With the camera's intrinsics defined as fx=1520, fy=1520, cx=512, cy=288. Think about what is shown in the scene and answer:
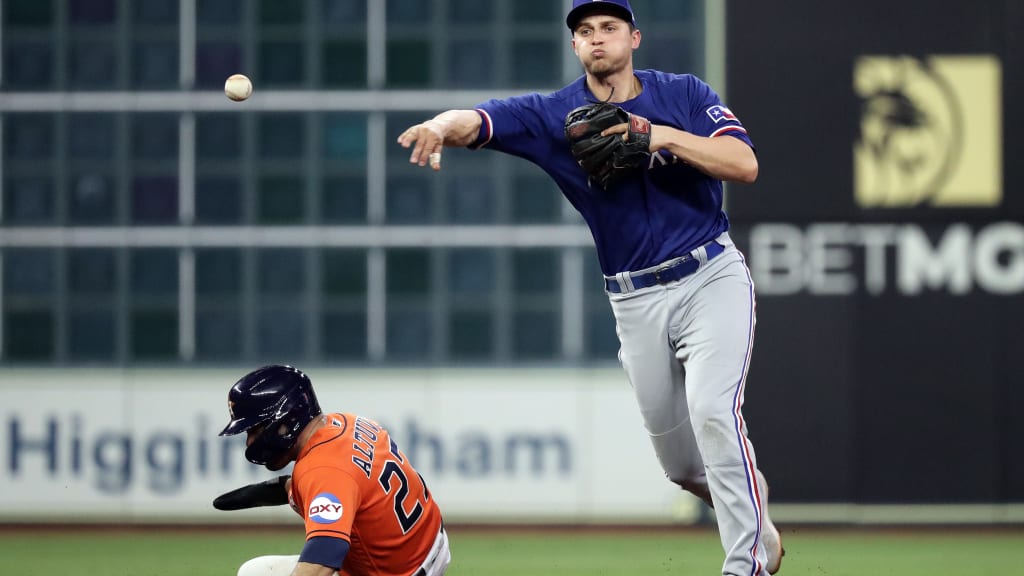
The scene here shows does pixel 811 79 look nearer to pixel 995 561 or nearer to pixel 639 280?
pixel 995 561

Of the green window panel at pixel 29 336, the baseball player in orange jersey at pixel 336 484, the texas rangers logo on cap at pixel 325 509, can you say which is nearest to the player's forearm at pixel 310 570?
the baseball player in orange jersey at pixel 336 484

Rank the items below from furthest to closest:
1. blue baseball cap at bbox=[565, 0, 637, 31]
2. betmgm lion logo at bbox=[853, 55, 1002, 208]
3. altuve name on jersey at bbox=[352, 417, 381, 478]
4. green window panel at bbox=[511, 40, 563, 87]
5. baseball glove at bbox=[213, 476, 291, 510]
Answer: green window panel at bbox=[511, 40, 563, 87] < betmgm lion logo at bbox=[853, 55, 1002, 208] < baseball glove at bbox=[213, 476, 291, 510] < blue baseball cap at bbox=[565, 0, 637, 31] < altuve name on jersey at bbox=[352, 417, 381, 478]

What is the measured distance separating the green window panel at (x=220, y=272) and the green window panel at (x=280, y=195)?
0.36 metres

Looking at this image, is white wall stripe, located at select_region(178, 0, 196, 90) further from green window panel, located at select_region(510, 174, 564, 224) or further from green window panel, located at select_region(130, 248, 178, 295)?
green window panel, located at select_region(510, 174, 564, 224)

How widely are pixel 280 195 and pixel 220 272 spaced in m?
0.71

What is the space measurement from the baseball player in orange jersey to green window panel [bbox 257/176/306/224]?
19.6ft

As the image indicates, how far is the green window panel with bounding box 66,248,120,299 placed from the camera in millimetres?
11156

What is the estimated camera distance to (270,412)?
16.1ft

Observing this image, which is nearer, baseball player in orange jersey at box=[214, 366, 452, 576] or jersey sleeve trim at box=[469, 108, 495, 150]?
baseball player in orange jersey at box=[214, 366, 452, 576]

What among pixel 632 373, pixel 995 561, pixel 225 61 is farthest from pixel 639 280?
pixel 225 61

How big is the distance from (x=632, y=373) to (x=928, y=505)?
6.31 metres

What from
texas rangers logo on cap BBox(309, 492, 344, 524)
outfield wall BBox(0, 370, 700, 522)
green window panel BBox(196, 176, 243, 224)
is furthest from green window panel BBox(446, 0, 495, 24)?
texas rangers logo on cap BBox(309, 492, 344, 524)

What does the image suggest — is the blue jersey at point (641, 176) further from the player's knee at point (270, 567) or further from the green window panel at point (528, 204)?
the green window panel at point (528, 204)

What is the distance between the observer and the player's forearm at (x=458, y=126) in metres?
4.90
